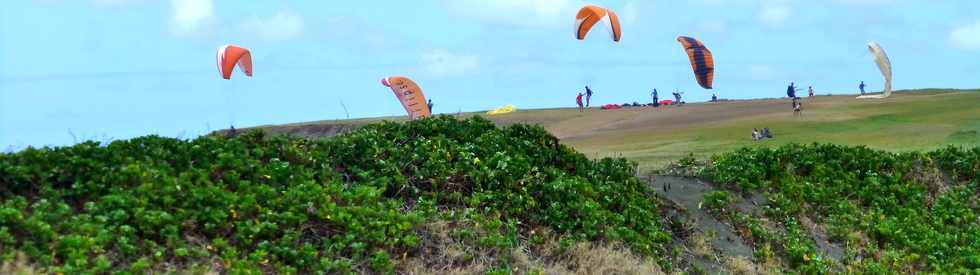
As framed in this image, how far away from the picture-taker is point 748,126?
3494cm

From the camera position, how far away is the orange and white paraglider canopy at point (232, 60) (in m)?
26.3

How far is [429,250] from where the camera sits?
30.8 ft

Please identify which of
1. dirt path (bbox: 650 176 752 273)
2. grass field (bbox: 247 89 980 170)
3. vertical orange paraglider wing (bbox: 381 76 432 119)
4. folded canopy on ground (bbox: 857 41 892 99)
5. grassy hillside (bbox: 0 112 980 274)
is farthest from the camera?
folded canopy on ground (bbox: 857 41 892 99)

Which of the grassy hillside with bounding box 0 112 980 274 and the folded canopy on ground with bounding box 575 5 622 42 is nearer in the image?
the grassy hillside with bounding box 0 112 980 274

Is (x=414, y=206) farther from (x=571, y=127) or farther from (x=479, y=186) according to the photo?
(x=571, y=127)

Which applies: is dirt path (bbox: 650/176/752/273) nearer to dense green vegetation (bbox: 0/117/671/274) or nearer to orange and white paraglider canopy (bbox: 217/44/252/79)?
dense green vegetation (bbox: 0/117/671/274)

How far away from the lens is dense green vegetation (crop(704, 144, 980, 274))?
12133mm

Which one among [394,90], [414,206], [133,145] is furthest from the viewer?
[394,90]

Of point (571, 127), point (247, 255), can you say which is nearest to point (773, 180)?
point (247, 255)

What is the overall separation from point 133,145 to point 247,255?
173 cm

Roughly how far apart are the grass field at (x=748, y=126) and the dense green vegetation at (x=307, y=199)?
5295 mm

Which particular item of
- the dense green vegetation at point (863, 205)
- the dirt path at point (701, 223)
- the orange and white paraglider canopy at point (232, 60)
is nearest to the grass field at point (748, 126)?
the dense green vegetation at point (863, 205)

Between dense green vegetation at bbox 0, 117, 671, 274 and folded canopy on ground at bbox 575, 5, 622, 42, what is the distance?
1364cm

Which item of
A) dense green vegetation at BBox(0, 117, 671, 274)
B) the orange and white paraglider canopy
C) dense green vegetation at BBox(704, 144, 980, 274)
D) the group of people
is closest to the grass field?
the group of people
